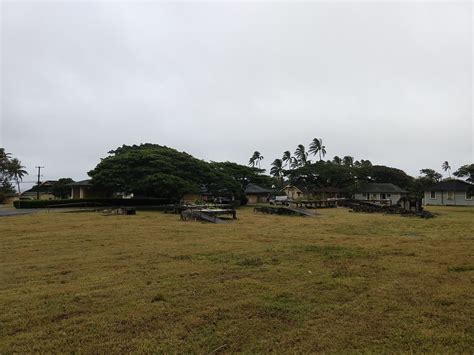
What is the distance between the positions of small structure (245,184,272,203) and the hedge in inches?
936

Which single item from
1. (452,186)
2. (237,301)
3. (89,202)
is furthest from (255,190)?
(237,301)

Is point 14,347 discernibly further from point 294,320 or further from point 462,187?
point 462,187

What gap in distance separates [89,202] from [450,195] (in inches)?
1754

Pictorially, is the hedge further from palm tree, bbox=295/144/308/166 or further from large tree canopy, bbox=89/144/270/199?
palm tree, bbox=295/144/308/166

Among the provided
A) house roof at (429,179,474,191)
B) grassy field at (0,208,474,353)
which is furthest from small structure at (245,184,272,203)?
grassy field at (0,208,474,353)

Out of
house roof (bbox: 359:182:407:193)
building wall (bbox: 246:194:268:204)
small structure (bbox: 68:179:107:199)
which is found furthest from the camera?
building wall (bbox: 246:194:268:204)

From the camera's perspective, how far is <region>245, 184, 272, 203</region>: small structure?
60.3m

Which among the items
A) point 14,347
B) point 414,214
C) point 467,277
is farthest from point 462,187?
point 14,347

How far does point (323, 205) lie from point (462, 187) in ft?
66.7

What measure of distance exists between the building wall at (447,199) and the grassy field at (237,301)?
42.5m

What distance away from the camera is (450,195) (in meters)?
45.9

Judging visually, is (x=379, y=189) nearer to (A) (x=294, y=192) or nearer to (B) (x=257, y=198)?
(A) (x=294, y=192)

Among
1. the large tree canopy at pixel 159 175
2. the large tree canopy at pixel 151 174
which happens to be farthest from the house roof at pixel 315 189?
the large tree canopy at pixel 151 174

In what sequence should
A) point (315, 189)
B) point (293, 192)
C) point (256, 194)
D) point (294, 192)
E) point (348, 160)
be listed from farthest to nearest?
1. point (348, 160)
2. point (293, 192)
3. point (294, 192)
4. point (256, 194)
5. point (315, 189)
